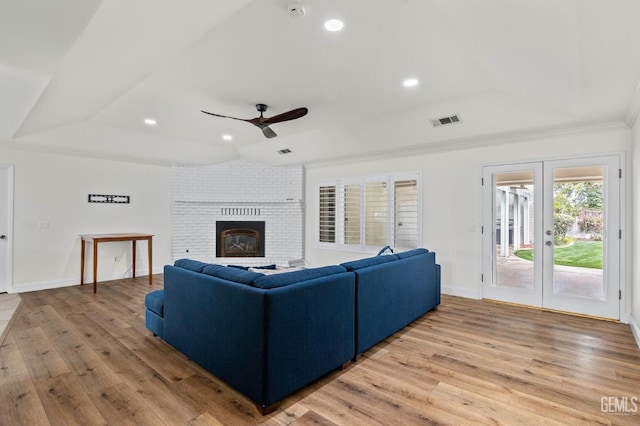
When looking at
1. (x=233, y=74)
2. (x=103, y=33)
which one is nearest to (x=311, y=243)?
(x=233, y=74)

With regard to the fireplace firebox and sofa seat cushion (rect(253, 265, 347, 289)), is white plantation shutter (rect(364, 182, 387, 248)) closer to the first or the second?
the fireplace firebox

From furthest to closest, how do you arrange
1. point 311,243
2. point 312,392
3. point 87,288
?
point 311,243
point 87,288
point 312,392

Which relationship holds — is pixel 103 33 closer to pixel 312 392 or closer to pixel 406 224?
pixel 312 392

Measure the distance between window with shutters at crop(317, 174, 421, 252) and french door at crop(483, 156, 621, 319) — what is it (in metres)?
1.20

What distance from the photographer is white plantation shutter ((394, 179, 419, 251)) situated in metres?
5.47

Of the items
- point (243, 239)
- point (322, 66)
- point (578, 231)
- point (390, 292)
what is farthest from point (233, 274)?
point (243, 239)

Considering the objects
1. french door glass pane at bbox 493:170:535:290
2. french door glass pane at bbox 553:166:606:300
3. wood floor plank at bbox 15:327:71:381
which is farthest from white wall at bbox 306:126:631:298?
wood floor plank at bbox 15:327:71:381

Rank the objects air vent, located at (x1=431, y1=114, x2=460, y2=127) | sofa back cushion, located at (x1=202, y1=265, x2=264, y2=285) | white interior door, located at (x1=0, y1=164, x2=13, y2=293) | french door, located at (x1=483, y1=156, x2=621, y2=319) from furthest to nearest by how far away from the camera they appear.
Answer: white interior door, located at (x1=0, y1=164, x2=13, y2=293)
air vent, located at (x1=431, y1=114, x2=460, y2=127)
french door, located at (x1=483, y1=156, x2=621, y2=319)
sofa back cushion, located at (x1=202, y1=265, x2=264, y2=285)

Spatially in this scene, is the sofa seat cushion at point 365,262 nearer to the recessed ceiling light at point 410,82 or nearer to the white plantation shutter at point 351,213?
the recessed ceiling light at point 410,82

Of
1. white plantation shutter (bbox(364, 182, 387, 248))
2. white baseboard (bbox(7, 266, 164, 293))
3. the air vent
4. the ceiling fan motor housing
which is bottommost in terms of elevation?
white baseboard (bbox(7, 266, 164, 293))

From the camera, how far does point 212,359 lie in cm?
243

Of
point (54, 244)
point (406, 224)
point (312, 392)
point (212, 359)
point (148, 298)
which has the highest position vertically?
point (406, 224)

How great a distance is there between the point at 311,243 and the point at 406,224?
2.30 metres

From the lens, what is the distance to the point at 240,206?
7184mm
